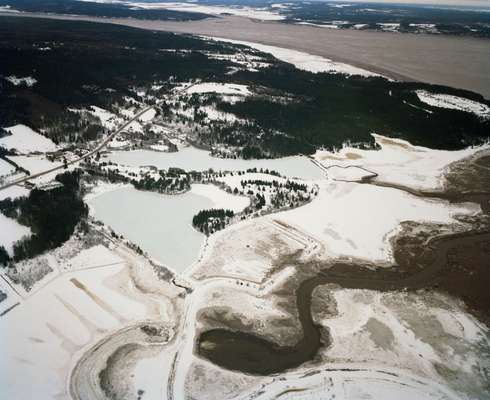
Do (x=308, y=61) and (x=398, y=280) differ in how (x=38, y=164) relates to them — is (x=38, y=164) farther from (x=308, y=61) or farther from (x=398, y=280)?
(x=308, y=61)

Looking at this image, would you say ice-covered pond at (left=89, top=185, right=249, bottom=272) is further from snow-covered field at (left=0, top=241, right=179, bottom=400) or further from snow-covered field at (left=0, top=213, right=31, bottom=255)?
snow-covered field at (left=0, top=213, right=31, bottom=255)

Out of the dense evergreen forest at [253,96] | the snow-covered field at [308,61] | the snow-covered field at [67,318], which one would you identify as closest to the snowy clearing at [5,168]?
the dense evergreen forest at [253,96]

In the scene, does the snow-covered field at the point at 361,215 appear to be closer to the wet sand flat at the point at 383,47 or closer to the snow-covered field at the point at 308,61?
the wet sand flat at the point at 383,47

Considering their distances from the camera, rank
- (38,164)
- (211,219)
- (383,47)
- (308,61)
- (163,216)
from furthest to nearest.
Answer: (383,47) → (308,61) → (38,164) → (163,216) → (211,219)

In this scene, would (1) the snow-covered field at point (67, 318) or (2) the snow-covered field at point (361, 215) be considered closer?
(1) the snow-covered field at point (67, 318)

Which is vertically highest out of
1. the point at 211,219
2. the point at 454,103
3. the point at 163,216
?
the point at 454,103

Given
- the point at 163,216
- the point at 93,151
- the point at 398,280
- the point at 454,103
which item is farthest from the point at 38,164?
the point at 454,103
